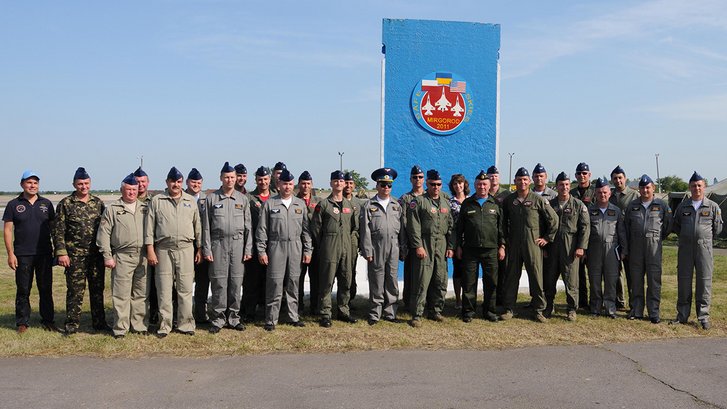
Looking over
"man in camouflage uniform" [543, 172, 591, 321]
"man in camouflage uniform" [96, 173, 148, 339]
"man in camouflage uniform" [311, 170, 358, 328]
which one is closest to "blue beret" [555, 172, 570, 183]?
"man in camouflage uniform" [543, 172, 591, 321]

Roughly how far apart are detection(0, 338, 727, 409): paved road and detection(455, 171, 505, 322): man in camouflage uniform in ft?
4.18

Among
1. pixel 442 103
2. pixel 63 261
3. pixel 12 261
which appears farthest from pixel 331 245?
pixel 12 261

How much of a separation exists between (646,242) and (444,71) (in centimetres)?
368

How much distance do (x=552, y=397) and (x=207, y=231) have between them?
381 cm

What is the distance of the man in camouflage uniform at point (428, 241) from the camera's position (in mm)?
6746

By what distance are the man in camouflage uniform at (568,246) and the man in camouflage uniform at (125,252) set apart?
15.4ft

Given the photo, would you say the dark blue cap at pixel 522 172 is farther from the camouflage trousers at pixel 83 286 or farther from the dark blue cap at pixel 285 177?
the camouflage trousers at pixel 83 286

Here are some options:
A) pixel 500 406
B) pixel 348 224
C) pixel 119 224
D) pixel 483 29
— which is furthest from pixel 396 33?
pixel 500 406

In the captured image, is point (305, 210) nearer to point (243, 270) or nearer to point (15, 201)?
point (243, 270)

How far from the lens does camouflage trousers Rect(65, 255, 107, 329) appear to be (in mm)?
6133

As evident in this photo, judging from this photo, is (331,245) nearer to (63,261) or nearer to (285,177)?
(285,177)

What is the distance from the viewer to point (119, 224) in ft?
19.7

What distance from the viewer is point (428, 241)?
6.79m

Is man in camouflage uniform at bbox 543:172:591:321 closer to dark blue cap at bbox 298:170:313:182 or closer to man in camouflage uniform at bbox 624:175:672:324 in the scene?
man in camouflage uniform at bbox 624:175:672:324
